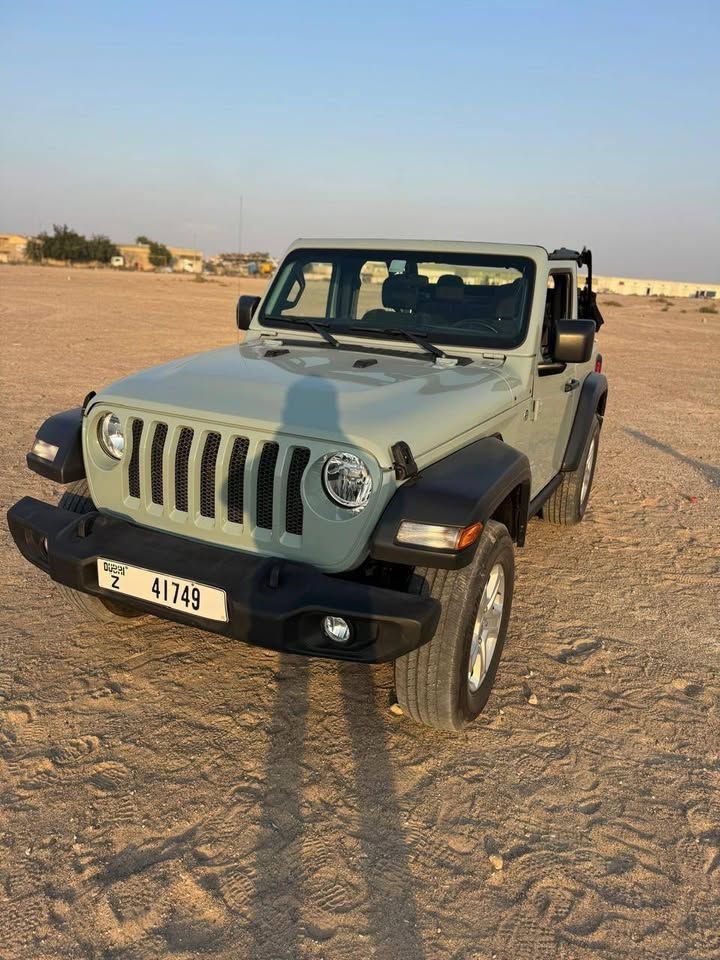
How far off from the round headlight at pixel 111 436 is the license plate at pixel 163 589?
508 millimetres

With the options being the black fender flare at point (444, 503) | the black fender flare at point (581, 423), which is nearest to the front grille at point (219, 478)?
the black fender flare at point (444, 503)

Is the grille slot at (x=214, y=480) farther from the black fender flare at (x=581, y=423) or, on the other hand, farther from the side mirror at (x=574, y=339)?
the black fender flare at (x=581, y=423)

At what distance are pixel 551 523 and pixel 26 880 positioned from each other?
14.2 ft

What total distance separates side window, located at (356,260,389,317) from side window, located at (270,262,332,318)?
221 mm

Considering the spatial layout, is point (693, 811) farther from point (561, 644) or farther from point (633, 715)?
point (561, 644)

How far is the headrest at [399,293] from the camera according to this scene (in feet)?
14.2

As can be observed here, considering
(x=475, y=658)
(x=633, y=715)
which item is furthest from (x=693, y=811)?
(x=475, y=658)

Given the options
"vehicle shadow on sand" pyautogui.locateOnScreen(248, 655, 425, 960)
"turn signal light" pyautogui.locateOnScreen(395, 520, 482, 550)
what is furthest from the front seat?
"vehicle shadow on sand" pyautogui.locateOnScreen(248, 655, 425, 960)

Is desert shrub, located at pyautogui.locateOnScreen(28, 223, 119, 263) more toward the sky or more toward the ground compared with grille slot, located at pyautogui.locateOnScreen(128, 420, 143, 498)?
more toward the sky

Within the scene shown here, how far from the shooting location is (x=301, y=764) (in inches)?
115

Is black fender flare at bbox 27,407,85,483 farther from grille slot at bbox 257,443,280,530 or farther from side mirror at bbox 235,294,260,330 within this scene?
side mirror at bbox 235,294,260,330

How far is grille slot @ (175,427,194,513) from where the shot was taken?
3027 mm

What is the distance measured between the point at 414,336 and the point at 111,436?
5.62ft

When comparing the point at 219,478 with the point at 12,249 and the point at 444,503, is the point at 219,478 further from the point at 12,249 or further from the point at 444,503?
the point at 12,249
